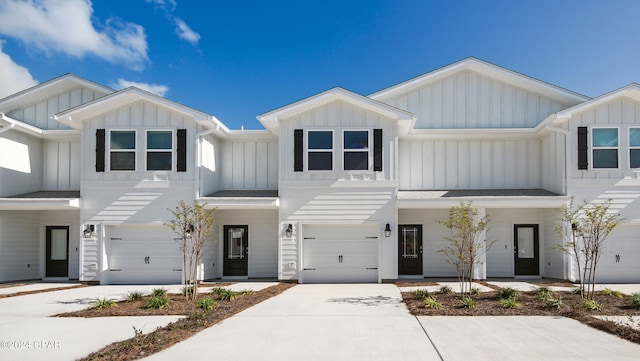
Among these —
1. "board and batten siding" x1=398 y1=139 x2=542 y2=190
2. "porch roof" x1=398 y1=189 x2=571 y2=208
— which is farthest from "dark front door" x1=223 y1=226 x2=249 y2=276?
"board and batten siding" x1=398 y1=139 x2=542 y2=190

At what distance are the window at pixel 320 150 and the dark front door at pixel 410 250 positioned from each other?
3538mm

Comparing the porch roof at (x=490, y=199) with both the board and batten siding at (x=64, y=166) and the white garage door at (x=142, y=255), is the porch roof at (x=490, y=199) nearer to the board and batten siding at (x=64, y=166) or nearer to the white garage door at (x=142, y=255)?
the white garage door at (x=142, y=255)

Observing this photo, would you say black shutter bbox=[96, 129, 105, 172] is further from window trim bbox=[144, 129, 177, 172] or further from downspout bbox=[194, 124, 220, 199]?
downspout bbox=[194, 124, 220, 199]

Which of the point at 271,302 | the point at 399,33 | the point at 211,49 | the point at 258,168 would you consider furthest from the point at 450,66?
the point at 271,302

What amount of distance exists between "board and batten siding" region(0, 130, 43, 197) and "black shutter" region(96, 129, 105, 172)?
10.8 feet

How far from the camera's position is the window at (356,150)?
14609 millimetres

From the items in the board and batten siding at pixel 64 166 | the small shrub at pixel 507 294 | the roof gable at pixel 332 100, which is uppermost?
the roof gable at pixel 332 100

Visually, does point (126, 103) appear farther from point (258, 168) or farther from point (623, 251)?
point (623, 251)

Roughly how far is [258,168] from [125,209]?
15.4 ft

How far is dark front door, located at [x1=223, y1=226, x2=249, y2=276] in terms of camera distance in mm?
15945

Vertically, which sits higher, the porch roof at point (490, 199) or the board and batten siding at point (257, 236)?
the porch roof at point (490, 199)

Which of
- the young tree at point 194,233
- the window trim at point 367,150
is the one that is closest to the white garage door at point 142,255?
the young tree at point 194,233

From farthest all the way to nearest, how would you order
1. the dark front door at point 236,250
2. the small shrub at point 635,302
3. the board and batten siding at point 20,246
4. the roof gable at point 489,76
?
the roof gable at point 489,76, the dark front door at point 236,250, the board and batten siding at point 20,246, the small shrub at point 635,302

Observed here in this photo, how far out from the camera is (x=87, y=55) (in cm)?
1573
